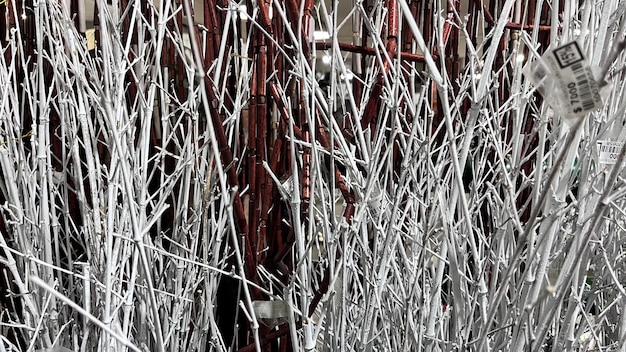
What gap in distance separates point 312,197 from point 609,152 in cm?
29

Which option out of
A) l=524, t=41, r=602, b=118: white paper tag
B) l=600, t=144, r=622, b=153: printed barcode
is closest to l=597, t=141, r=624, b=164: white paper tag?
l=600, t=144, r=622, b=153: printed barcode

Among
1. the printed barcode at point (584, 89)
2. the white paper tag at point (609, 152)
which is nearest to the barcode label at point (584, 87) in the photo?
the printed barcode at point (584, 89)

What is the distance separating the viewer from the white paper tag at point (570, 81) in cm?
34

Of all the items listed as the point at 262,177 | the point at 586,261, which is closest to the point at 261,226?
the point at 262,177

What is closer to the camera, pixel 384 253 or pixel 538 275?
pixel 538 275

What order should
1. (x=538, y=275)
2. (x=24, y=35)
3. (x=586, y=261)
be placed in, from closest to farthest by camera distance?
(x=538, y=275) < (x=586, y=261) < (x=24, y=35)

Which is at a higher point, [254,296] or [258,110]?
[258,110]

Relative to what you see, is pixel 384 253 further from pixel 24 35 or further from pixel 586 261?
pixel 24 35

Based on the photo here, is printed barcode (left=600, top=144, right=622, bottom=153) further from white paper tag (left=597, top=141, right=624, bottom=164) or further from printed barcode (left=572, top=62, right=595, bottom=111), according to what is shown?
printed barcode (left=572, top=62, right=595, bottom=111)

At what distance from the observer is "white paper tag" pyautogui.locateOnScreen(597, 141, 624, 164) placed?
1.76 ft

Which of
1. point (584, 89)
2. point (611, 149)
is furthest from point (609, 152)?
point (584, 89)

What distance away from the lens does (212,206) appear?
0.89m

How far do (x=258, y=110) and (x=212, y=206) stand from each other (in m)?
0.17

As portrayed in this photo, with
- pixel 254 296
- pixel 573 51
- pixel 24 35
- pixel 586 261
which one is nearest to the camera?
pixel 573 51
